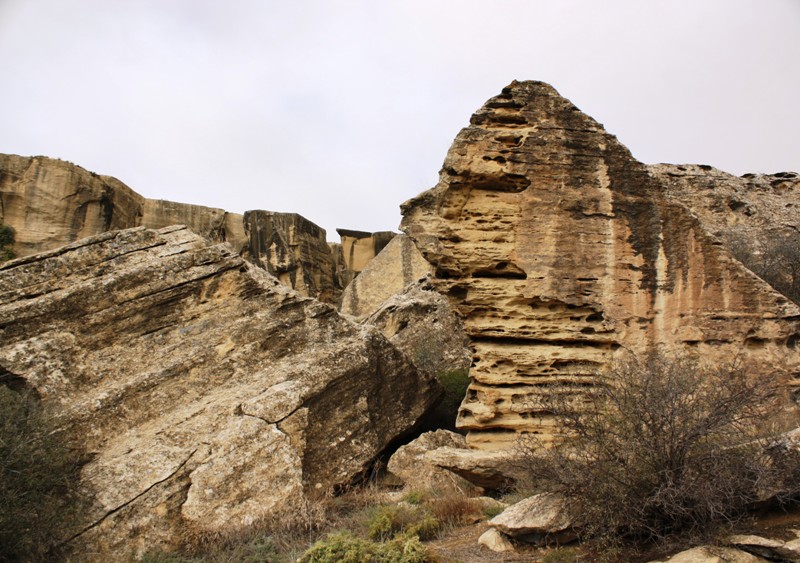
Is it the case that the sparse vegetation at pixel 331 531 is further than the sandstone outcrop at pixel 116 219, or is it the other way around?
the sandstone outcrop at pixel 116 219

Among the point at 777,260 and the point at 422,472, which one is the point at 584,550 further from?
the point at 777,260

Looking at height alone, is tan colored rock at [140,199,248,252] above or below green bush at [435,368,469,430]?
above

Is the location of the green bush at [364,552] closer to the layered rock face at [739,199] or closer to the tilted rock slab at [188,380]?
the tilted rock slab at [188,380]

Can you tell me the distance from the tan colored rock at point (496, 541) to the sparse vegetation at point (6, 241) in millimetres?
15762

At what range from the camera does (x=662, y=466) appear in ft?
15.5

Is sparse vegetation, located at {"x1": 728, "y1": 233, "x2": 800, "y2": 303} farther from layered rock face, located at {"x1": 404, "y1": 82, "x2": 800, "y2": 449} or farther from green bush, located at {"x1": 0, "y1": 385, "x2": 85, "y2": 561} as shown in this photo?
green bush, located at {"x1": 0, "y1": 385, "x2": 85, "y2": 561}

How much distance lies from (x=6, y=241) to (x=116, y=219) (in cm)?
280

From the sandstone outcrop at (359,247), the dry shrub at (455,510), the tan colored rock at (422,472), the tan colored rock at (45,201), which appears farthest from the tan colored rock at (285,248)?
the dry shrub at (455,510)

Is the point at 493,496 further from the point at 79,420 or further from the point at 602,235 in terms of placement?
the point at 79,420

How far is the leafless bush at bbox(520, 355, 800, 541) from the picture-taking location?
4555 mm

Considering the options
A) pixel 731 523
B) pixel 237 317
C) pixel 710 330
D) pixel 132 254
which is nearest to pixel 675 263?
pixel 710 330

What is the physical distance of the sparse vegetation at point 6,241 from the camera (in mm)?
16719

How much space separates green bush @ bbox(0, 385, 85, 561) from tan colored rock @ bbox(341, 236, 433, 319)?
13551 millimetres

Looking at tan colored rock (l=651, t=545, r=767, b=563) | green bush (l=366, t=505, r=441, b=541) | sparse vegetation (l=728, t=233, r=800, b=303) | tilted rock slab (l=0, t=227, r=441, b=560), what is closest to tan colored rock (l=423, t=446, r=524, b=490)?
green bush (l=366, t=505, r=441, b=541)
